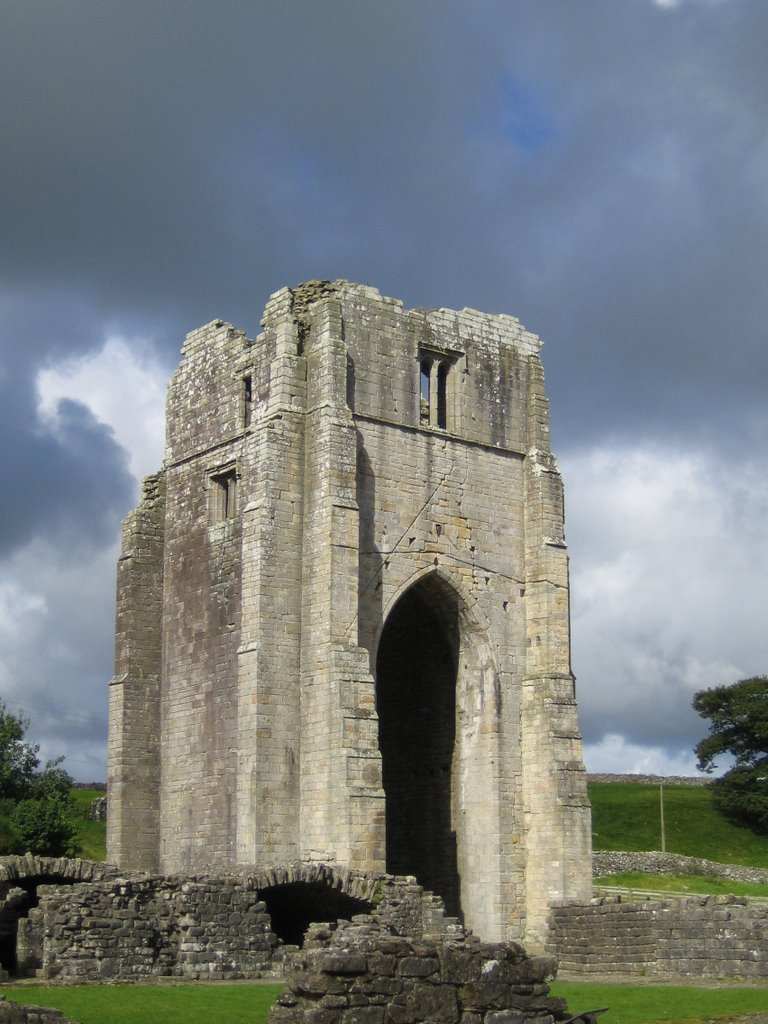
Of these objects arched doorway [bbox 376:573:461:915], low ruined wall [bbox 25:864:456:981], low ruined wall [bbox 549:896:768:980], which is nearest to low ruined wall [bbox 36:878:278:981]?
low ruined wall [bbox 25:864:456:981]

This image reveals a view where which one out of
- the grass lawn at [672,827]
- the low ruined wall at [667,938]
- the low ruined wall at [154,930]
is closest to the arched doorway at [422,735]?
the low ruined wall at [667,938]

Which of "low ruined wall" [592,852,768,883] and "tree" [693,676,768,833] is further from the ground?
"tree" [693,676,768,833]

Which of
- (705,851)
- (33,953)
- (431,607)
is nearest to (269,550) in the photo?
(431,607)

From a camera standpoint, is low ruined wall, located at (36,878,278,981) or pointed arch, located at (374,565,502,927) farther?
pointed arch, located at (374,565,502,927)

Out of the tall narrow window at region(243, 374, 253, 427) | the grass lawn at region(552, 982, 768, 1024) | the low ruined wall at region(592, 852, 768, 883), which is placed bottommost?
the grass lawn at region(552, 982, 768, 1024)

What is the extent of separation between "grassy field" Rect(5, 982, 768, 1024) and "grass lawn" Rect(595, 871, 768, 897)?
58.9 feet

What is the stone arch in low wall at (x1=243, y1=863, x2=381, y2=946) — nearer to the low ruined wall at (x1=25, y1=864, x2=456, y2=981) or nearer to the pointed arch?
the low ruined wall at (x1=25, y1=864, x2=456, y2=981)

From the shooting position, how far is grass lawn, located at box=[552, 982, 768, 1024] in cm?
1844

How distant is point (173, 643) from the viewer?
3325 cm

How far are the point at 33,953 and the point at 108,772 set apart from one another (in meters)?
11.0

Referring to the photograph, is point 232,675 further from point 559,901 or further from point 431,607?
point 559,901

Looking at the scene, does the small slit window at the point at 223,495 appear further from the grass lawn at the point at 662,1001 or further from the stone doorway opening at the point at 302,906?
the grass lawn at the point at 662,1001

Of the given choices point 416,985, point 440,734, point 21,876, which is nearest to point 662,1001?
point 416,985

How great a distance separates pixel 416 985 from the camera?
14.9 meters
